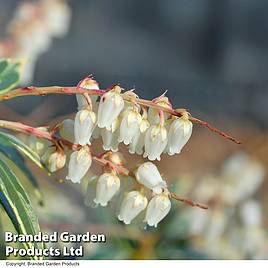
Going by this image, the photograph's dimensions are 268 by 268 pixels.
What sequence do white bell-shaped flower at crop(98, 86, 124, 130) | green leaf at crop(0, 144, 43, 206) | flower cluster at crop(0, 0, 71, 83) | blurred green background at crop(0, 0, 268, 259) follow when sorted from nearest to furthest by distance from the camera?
white bell-shaped flower at crop(98, 86, 124, 130) → green leaf at crop(0, 144, 43, 206) → blurred green background at crop(0, 0, 268, 259) → flower cluster at crop(0, 0, 71, 83)

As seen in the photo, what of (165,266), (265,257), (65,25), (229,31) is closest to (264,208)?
(265,257)

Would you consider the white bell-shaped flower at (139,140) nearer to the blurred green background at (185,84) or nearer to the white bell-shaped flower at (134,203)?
the white bell-shaped flower at (134,203)

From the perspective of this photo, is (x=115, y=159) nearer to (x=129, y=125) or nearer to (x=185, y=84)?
(x=129, y=125)

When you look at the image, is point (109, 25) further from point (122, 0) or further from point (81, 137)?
point (81, 137)

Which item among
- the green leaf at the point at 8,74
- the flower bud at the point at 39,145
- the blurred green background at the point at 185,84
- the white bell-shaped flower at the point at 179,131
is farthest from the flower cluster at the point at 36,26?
the white bell-shaped flower at the point at 179,131

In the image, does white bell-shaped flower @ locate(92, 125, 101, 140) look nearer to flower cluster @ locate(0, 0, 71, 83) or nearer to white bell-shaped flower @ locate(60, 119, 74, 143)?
white bell-shaped flower @ locate(60, 119, 74, 143)

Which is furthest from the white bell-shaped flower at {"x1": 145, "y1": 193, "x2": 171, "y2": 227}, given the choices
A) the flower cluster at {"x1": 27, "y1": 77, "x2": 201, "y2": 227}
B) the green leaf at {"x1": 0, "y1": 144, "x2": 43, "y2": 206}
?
the green leaf at {"x1": 0, "y1": 144, "x2": 43, "y2": 206}
